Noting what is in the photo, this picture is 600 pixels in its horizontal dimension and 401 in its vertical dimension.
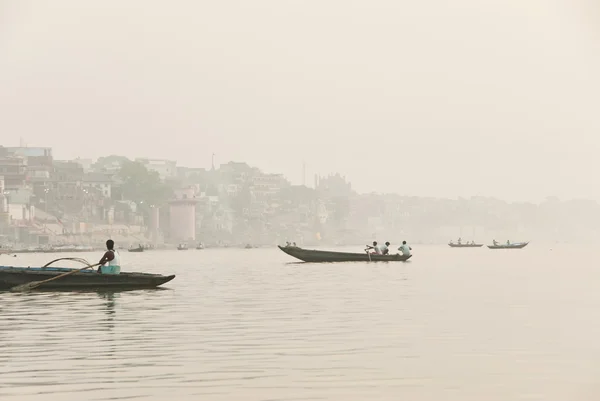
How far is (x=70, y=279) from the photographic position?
40.2 metres

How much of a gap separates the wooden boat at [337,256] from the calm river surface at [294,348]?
36235mm

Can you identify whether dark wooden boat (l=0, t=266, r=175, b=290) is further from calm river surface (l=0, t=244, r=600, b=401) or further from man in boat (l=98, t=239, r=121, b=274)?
calm river surface (l=0, t=244, r=600, b=401)

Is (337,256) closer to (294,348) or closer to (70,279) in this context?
(70,279)

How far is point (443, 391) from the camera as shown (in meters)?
17.1

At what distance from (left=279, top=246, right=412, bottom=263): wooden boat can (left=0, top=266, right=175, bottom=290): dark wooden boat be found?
36959 millimetres

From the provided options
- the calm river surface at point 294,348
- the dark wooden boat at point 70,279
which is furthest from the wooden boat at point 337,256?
the dark wooden boat at point 70,279

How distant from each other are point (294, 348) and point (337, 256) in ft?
182

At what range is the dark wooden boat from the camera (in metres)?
39.9

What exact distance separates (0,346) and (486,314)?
16748mm

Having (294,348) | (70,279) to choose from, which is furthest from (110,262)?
(294,348)

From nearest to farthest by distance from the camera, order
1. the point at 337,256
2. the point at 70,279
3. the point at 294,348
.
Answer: the point at 294,348 → the point at 70,279 → the point at 337,256

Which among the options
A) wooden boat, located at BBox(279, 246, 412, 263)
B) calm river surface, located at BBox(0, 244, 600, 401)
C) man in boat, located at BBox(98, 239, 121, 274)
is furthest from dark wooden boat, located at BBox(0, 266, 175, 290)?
wooden boat, located at BBox(279, 246, 412, 263)

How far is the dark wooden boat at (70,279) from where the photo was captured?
3994cm

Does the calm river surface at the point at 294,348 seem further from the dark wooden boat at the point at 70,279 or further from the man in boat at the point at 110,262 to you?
the man in boat at the point at 110,262
